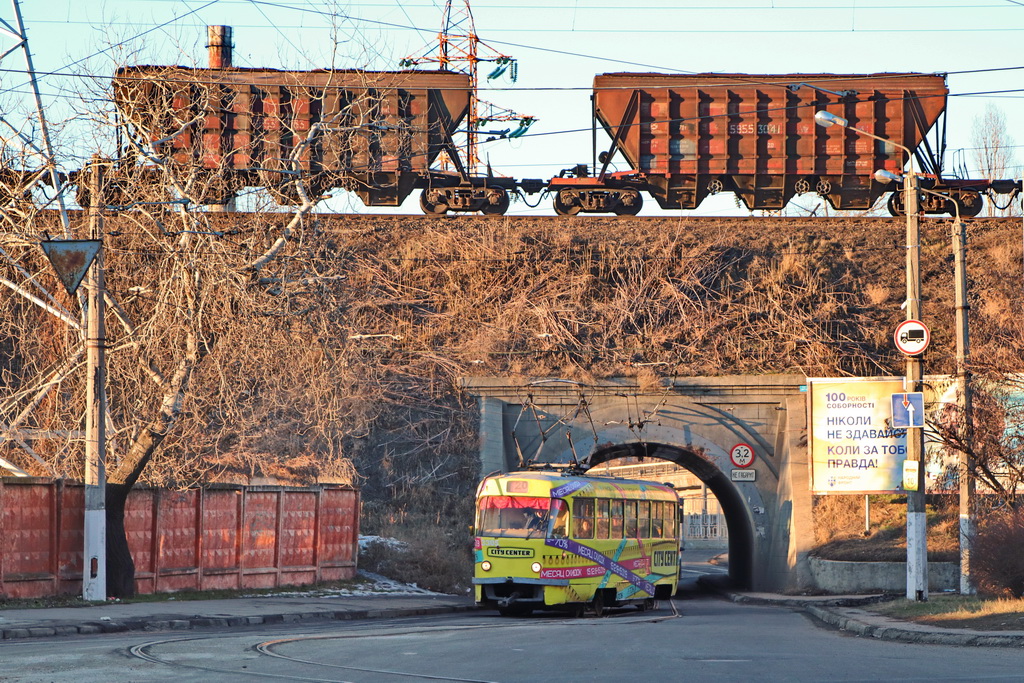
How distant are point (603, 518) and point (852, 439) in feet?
25.7

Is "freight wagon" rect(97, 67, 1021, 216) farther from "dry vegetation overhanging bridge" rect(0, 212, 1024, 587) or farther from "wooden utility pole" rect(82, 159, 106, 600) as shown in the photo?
"wooden utility pole" rect(82, 159, 106, 600)

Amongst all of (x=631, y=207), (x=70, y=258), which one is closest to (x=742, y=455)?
(x=631, y=207)

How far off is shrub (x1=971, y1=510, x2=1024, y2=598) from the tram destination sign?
7317 mm

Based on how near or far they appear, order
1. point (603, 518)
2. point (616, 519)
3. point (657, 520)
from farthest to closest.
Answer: point (657, 520) → point (616, 519) → point (603, 518)

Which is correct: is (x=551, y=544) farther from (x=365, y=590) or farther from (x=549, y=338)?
(x=549, y=338)

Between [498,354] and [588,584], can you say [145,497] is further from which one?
[498,354]

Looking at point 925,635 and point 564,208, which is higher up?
point 564,208

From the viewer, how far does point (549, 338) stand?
103 feet

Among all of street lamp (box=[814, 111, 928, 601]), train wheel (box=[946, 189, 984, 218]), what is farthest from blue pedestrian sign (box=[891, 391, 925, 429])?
train wheel (box=[946, 189, 984, 218])

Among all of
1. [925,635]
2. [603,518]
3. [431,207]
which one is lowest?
[925,635]

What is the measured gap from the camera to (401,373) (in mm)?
30641

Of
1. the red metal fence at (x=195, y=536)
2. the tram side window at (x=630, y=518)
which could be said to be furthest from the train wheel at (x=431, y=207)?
the tram side window at (x=630, y=518)

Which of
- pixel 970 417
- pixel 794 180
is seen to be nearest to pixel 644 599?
pixel 970 417

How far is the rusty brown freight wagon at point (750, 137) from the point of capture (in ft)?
109
